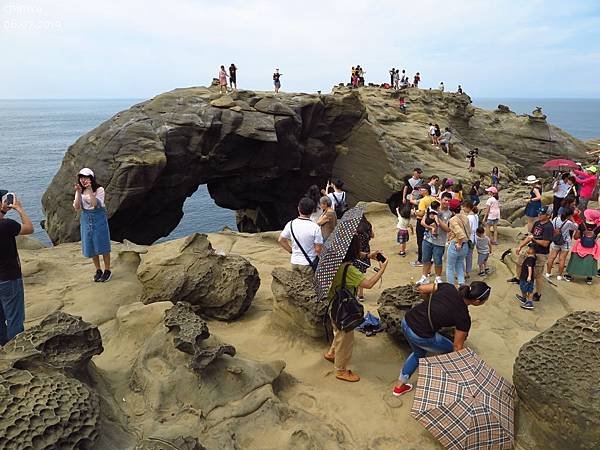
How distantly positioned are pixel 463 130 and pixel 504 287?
2683cm

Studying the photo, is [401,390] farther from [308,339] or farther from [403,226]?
[403,226]

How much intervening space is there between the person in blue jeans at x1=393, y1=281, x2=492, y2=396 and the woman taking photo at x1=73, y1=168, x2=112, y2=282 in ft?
15.4

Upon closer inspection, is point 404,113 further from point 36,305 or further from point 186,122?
point 36,305

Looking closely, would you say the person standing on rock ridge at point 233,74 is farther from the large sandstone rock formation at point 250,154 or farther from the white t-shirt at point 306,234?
the white t-shirt at point 306,234

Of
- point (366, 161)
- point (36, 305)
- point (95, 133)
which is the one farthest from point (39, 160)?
point (36, 305)

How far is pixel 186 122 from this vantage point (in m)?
17.3

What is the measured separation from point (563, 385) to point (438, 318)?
1049 millimetres

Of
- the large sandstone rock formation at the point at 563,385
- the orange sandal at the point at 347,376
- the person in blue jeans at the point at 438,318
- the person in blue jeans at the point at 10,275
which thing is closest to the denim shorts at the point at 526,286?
the large sandstone rock formation at the point at 563,385

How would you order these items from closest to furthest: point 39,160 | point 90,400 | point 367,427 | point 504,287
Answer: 1. point 90,400
2. point 367,427
3. point 504,287
4. point 39,160

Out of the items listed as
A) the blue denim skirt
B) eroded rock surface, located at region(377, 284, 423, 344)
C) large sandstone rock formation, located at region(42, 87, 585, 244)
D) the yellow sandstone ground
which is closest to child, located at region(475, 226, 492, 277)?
the yellow sandstone ground

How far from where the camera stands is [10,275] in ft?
15.4

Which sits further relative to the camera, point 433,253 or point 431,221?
point 433,253

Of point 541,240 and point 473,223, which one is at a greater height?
point 473,223

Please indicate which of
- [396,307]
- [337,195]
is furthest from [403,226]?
[396,307]
